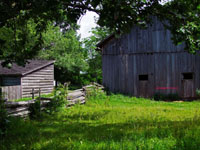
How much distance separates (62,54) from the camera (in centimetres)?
3422

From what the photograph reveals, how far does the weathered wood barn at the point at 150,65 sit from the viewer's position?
17.7 metres

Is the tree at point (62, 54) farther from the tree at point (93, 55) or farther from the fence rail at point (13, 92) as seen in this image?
the fence rail at point (13, 92)

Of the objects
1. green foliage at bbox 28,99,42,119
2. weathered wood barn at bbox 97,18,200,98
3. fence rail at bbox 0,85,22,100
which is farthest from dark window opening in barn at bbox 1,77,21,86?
green foliage at bbox 28,99,42,119

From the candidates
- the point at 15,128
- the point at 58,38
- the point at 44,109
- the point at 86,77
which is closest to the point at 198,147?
the point at 15,128

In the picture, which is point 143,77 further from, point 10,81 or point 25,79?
point 10,81

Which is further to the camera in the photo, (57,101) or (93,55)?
(93,55)

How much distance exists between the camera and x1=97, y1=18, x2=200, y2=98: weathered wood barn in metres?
17.7

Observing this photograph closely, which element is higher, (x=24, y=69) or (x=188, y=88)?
(x=24, y=69)

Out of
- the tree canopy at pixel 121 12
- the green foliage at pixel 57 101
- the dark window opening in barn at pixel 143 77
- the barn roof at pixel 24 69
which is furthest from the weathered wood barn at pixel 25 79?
the tree canopy at pixel 121 12

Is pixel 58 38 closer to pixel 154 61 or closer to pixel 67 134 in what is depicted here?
pixel 154 61

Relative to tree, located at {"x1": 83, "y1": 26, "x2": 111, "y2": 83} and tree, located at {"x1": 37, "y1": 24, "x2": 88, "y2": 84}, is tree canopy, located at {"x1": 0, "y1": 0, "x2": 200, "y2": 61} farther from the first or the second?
tree, located at {"x1": 83, "y1": 26, "x2": 111, "y2": 83}

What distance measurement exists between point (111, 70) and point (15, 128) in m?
14.0

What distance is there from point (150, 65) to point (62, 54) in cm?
1961

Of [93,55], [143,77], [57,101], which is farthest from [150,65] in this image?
[93,55]
